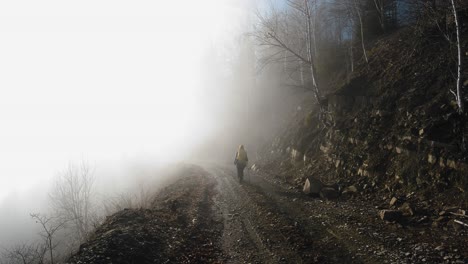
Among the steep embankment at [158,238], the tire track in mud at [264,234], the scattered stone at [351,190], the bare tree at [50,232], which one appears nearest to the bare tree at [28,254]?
the bare tree at [50,232]

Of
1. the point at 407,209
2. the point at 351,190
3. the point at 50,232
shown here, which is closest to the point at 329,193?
the point at 351,190

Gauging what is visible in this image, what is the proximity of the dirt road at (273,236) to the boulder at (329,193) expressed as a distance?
1.30ft

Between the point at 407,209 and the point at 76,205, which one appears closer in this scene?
the point at 407,209

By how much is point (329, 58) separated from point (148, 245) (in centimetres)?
2489

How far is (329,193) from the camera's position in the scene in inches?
472

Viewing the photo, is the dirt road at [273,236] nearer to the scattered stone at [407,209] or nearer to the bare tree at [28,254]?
the scattered stone at [407,209]

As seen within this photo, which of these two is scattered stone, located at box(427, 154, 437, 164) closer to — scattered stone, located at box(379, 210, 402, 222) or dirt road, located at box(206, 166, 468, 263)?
dirt road, located at box(206, 166, 468, 263)

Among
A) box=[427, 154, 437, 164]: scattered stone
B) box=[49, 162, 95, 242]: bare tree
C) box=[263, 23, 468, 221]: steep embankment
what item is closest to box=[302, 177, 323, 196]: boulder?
box=[263, 23, 468, 221]: steep embankment

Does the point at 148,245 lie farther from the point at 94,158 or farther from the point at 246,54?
the point at 94,158

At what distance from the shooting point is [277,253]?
747cm

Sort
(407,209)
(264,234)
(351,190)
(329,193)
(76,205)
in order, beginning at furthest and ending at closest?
(76,205) → (329,193) → (351,190) → (264,234) → (407,209)

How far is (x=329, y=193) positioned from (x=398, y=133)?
3850 mm

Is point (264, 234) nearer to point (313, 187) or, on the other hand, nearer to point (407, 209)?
point (407, 209)

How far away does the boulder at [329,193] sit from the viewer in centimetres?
1191
